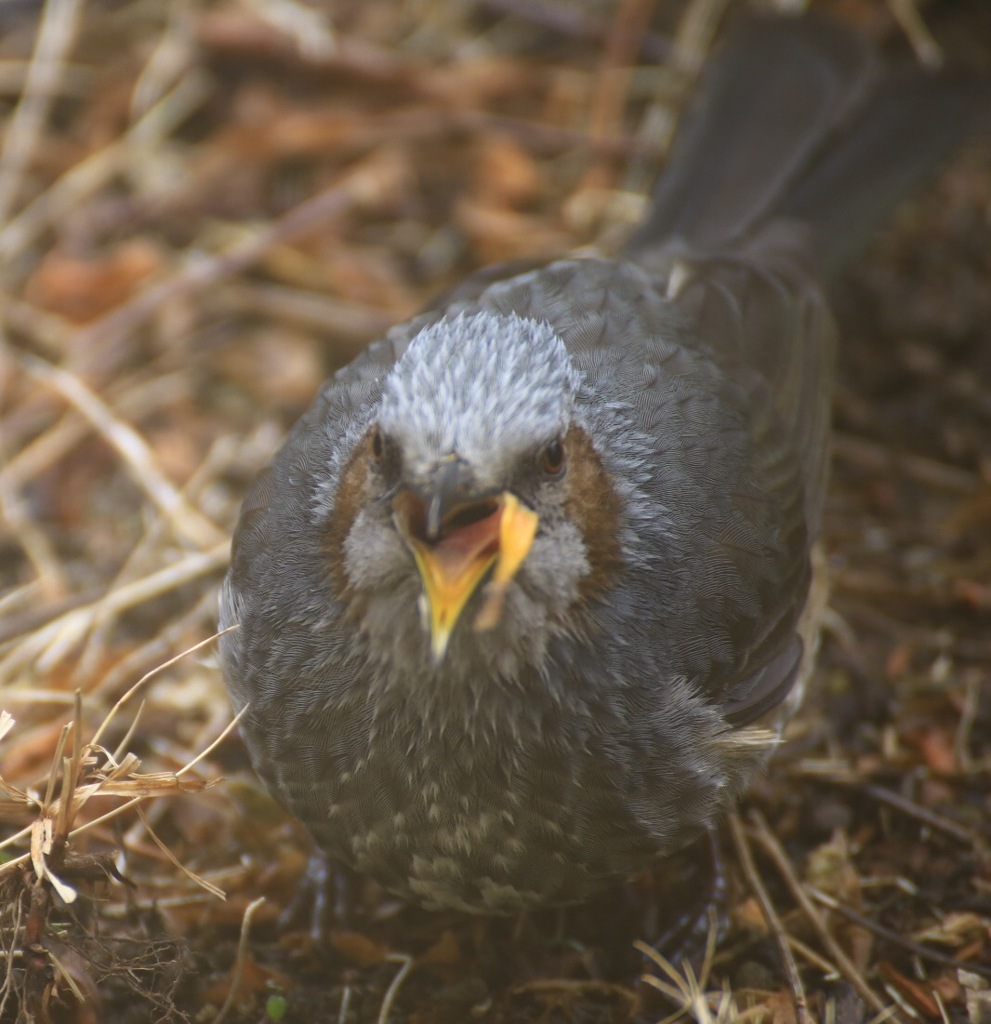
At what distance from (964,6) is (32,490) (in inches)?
157

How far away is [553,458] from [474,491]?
0.76ft

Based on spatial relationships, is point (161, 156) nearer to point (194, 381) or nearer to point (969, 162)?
point (194, 381)

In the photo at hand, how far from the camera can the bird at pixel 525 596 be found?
2.37m

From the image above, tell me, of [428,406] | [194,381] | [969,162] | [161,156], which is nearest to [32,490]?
[194,381]

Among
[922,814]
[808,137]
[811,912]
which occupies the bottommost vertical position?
[811,912]

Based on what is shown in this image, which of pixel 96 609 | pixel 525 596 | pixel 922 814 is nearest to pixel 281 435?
pixel 96 609

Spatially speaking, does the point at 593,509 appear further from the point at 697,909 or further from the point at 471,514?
the point at 697,909

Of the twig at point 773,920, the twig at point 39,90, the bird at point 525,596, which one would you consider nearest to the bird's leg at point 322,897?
the bird at point 525,596

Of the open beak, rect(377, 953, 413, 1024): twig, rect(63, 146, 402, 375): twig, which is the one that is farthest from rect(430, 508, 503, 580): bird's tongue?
rect(63, 146, 402, 375): twig

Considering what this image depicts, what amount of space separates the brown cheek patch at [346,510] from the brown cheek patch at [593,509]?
41 centimetres

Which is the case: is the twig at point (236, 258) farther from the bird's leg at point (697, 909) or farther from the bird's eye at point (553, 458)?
the bird's leg at point (697, 909)

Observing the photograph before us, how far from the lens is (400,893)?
9.34 feet

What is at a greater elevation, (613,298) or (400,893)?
(613,298)

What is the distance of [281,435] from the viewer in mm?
4316
